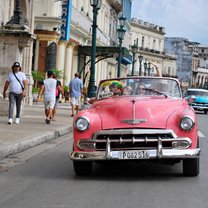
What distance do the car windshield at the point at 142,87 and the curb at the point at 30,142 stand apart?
2.09m

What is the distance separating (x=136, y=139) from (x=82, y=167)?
1.08m

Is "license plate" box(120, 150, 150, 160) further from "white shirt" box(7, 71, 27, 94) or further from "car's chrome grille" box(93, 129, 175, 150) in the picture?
"white shirt" box(7, 71, 27, 94)

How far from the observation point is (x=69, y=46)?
43.6 m

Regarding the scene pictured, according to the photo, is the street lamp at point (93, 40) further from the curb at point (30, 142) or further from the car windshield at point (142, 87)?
the car windshield at point (142, 87)

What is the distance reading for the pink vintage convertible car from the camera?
920 centimetres

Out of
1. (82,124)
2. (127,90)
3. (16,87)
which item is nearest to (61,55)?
(16,87)

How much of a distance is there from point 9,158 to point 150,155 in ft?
11.9

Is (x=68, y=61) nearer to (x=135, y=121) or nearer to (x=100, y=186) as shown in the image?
(x=135, y=121)

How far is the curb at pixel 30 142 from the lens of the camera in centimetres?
1199

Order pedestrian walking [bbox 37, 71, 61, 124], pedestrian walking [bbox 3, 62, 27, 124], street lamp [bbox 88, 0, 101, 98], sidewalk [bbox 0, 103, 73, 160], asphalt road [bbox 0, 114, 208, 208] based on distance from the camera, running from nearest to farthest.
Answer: asphalt road [bbox 0, 114, 208, 208] → sidewalk [bbox 0, 103, 73, 160] → pedestrian walking [bbox 3, 62, 27, 124] → pedestrian walking [bbox 37, 71, 61, 124] → street lamp [bbox 88, 0, 101, 98]

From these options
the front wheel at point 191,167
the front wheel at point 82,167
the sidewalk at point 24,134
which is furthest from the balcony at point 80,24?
the front wheel at point 191,167

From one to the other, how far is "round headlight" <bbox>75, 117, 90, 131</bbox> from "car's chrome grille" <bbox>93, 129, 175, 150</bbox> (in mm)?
288

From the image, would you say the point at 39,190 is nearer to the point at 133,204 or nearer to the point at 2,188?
the point at 2,188

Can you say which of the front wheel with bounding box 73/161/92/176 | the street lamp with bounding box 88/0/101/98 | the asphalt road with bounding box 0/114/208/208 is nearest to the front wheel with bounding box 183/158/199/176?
the asphalt road with bounding box 0/114/208/208
